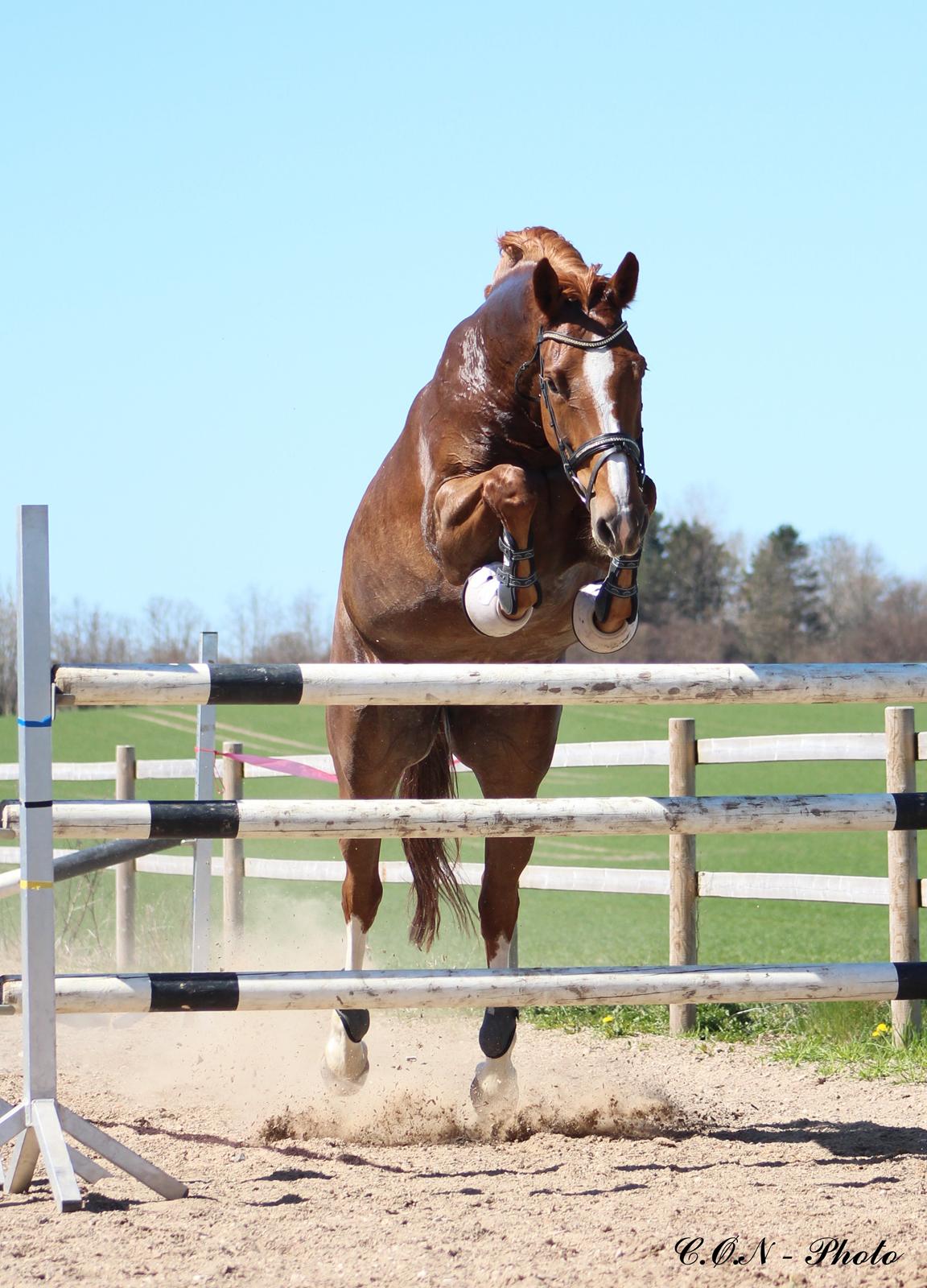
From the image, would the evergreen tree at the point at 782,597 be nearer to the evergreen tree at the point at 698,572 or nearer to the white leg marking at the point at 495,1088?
the evergreen tree at the point at 698,572

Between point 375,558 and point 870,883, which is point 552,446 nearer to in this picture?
point 375,558

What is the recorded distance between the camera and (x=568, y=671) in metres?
3.20

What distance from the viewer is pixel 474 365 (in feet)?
14.0

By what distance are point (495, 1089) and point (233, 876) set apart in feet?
12.3

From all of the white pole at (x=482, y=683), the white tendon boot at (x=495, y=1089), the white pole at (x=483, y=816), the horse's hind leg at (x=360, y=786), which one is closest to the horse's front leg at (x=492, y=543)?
the white pole at (x=482, y=683)

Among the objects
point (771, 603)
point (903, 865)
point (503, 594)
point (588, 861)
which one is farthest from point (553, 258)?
point (771, 603)

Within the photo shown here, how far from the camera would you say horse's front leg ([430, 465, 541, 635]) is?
3.80 metres

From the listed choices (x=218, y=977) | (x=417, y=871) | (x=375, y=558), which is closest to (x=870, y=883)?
(x=417, y=871)

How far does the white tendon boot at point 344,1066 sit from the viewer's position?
181 inches

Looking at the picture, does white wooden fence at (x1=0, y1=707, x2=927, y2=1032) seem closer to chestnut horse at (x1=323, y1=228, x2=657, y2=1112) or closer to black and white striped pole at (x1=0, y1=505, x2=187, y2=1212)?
chestnut horse at (x1=323, y1=228, x2=657, y2=1112)

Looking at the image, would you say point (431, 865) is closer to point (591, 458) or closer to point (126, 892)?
point (591, 458)

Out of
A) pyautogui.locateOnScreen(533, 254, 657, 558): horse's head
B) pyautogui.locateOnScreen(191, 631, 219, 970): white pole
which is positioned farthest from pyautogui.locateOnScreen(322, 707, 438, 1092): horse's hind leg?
pyautogui.locateOnScreen(191, 631, 219, 970): white pole

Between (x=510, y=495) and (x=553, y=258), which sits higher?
(x=553, y=258)

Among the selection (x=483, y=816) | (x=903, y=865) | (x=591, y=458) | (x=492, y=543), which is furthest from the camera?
(x=903, y=865)
